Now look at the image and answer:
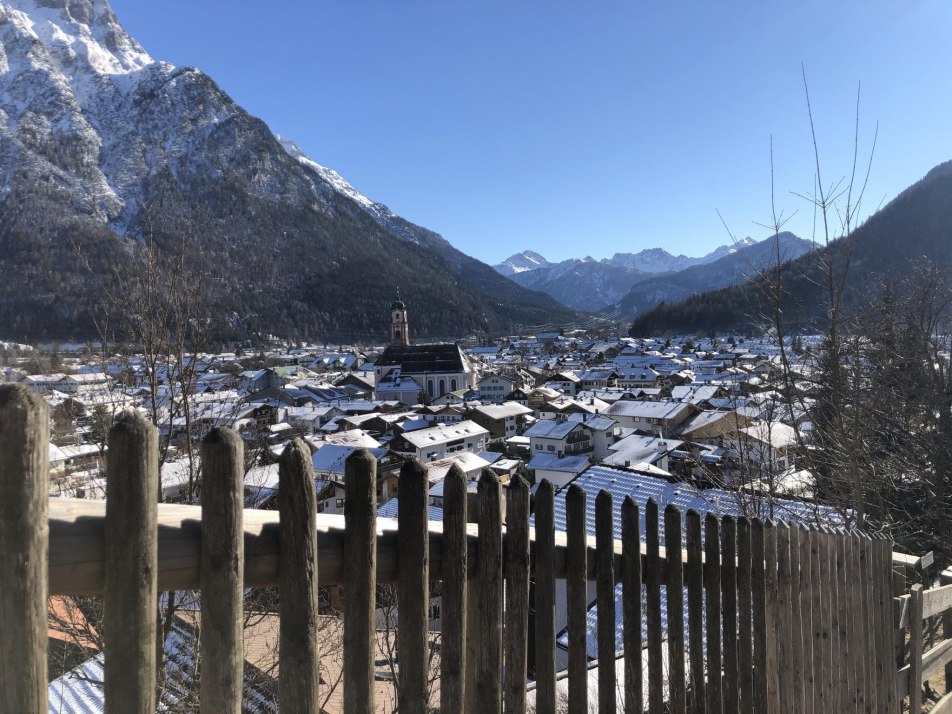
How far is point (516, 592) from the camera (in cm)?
143

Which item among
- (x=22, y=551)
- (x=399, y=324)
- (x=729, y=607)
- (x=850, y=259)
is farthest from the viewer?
(x=399, y=324)

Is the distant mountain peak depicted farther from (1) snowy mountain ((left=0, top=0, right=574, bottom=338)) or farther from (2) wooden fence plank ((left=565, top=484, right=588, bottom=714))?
(2) wooden fence plank ((left=565, top=484, right=588, bottom=714))

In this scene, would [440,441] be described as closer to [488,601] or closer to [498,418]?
[498,418]

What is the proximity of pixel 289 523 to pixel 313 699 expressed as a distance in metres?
0.35

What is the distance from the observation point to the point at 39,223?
107125 millimetres

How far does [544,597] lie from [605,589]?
268 millimetres

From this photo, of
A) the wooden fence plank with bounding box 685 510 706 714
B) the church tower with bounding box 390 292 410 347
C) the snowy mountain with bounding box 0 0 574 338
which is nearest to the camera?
the wooden fence plank with bounding box 685 510 706 714

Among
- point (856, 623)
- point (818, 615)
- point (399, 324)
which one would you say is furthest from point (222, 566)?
point (399, 324)

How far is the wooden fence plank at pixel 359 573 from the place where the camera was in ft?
3.72

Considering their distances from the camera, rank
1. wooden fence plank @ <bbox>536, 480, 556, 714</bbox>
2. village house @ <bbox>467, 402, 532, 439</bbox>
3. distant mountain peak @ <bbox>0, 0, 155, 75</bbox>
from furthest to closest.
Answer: distant mountain peak @ <bbox>0, 0, 155, 75</bbox> < village house @ <bbox>467, 402, 532, 439</bbox> < wooden fence plank @ <bbox>536, 480, 556, 714</bbox>

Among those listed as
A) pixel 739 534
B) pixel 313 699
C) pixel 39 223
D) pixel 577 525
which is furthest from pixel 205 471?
pixel 39 223

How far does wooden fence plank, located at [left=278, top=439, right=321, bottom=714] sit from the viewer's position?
104 centimetres

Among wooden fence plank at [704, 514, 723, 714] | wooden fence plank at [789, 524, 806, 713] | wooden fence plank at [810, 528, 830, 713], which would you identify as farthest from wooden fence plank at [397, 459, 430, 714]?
wooden fence plank at [810, 528, 830, 713]

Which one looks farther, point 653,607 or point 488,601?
point 653,607
